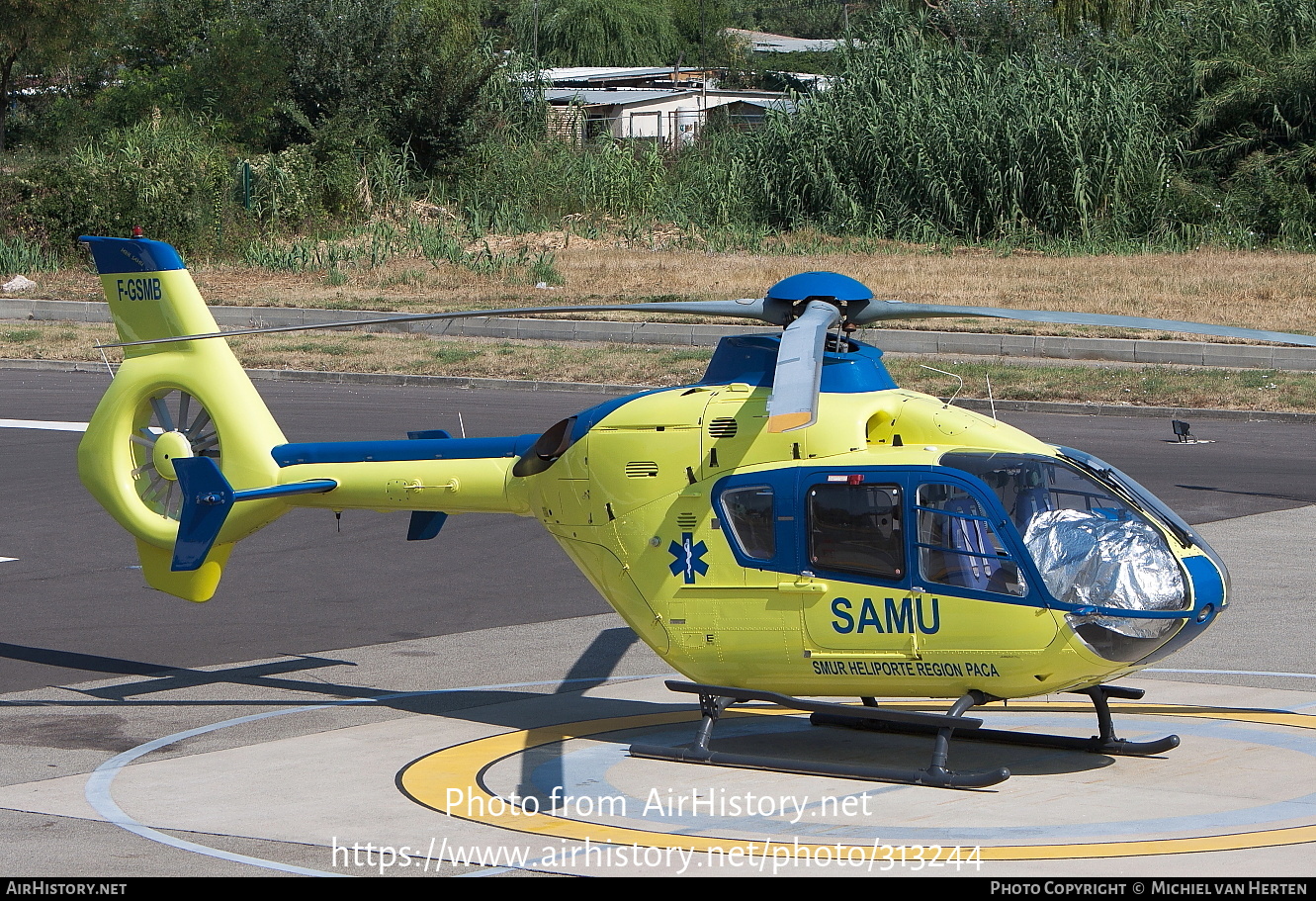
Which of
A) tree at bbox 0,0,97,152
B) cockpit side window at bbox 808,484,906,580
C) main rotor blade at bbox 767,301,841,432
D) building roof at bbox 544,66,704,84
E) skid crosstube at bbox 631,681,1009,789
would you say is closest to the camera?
main rotor blade at bbox 767,301,841,432

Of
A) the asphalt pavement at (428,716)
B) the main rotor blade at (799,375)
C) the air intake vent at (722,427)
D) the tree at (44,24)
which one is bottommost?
the asphalt pavement at (428,716)

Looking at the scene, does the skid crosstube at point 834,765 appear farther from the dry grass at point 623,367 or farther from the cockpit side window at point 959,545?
the dry grass at point 623,367

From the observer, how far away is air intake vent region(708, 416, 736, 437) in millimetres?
8039

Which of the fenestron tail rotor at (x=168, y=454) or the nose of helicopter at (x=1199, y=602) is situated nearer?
the nose of helicopter at (x=1199, y=602)

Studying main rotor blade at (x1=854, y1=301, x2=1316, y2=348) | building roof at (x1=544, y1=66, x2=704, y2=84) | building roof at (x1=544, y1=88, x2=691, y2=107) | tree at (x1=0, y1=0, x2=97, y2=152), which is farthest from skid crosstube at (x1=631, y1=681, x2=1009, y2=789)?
building roof at (x1=544, y1=66, x2=704, y2=84)

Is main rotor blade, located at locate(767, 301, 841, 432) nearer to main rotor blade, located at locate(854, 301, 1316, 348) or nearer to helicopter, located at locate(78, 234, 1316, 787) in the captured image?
helicopter, located at locate(78, 234, 1316, 787)

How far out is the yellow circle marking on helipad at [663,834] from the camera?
6.48 metres

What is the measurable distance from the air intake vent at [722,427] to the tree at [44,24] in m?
39.5

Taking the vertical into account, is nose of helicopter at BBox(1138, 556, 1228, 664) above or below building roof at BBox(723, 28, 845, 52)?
below

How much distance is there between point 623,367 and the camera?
2442 cm

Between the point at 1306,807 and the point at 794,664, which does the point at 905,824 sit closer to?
the point at 794,664

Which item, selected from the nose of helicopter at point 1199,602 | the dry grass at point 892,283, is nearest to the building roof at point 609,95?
the dry grass at point 892,283

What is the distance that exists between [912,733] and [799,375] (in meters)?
2.74

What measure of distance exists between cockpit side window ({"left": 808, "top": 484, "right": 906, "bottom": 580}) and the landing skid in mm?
731
